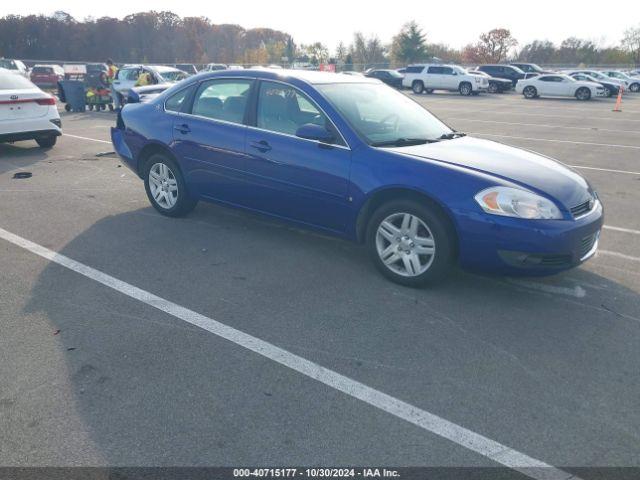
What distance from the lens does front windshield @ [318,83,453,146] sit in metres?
4.93

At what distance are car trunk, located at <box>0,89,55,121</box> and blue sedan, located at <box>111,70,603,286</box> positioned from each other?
4873 millimetres

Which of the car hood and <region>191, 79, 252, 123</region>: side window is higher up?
<region>191, 79, 252, 123</region>: side window

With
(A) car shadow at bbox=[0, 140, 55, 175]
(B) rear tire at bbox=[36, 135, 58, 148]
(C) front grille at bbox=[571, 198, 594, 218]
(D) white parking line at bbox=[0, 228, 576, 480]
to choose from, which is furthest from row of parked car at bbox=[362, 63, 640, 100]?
(D) white parking line at bbox=[0, 228, 576, 480]

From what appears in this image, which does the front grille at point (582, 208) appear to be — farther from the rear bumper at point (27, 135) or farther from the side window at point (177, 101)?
the rear bumper at point (27, 135)

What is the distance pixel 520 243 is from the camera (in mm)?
4090

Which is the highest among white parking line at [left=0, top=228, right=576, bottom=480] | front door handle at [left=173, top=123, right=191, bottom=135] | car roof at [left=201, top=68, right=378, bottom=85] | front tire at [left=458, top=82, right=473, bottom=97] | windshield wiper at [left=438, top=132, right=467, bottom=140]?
car roof at [left=201, top=68, right=378, bottom=85]

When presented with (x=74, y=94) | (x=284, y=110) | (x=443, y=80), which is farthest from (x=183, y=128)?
(x=443, y=80)

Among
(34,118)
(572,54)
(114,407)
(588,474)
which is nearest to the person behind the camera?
(588,474)

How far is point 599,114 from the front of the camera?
21.6 meters

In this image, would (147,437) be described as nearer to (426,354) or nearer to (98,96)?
(426,354)

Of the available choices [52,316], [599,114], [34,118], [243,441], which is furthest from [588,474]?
[599,114]

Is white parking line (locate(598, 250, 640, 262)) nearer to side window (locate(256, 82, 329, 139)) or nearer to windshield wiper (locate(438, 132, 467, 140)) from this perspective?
windshield wiper (locate(438, 132, 467, 140))

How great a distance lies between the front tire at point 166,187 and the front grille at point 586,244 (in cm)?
398

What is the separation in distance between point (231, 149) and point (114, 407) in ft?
10.1
